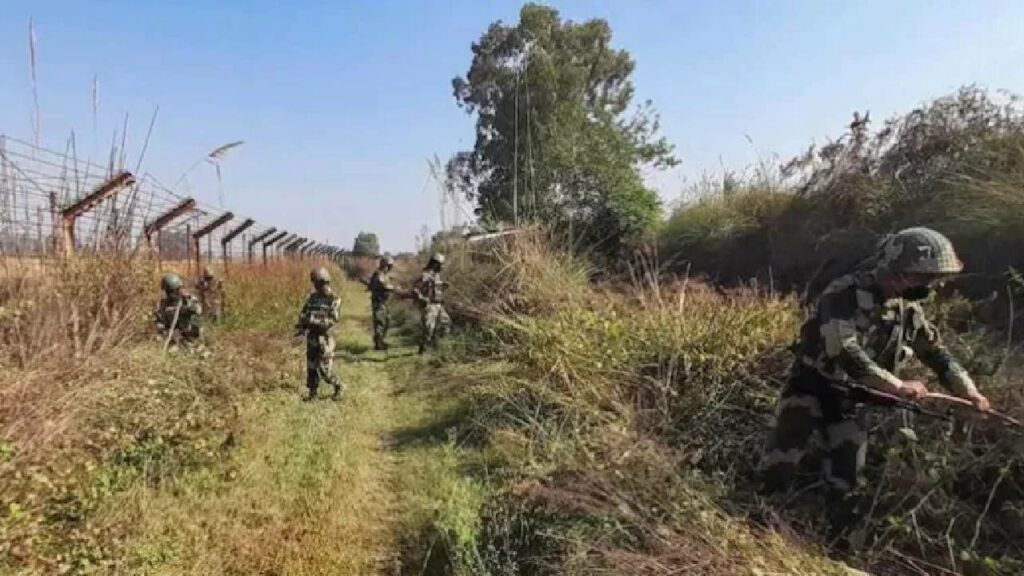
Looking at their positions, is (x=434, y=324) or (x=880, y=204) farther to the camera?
(x=434, y=324)

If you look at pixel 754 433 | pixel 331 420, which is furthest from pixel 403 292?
pixel 754 433

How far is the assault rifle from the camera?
320 cm

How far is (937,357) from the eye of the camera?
356cm

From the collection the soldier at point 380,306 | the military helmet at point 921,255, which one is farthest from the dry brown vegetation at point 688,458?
the soldier at point 380,306

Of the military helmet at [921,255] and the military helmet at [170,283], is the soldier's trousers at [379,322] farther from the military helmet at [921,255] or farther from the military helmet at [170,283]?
the military helmet at [921,255]

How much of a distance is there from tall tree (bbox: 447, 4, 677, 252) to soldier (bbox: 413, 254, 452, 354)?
1.65 m

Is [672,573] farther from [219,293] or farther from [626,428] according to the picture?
[219,293]

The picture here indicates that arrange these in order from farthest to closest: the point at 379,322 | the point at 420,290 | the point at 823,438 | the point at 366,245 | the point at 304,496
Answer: the point at 366,245
the point at 379,322
the point at 420,290
the point at 304,496
the point at 823,438

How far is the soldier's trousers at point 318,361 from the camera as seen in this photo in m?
7.93

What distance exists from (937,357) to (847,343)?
59 cm

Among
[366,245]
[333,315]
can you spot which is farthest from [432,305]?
[366,245]

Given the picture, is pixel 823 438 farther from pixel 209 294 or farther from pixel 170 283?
pixel 209 294

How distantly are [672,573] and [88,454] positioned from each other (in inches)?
117

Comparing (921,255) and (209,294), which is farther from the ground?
(921,255)
